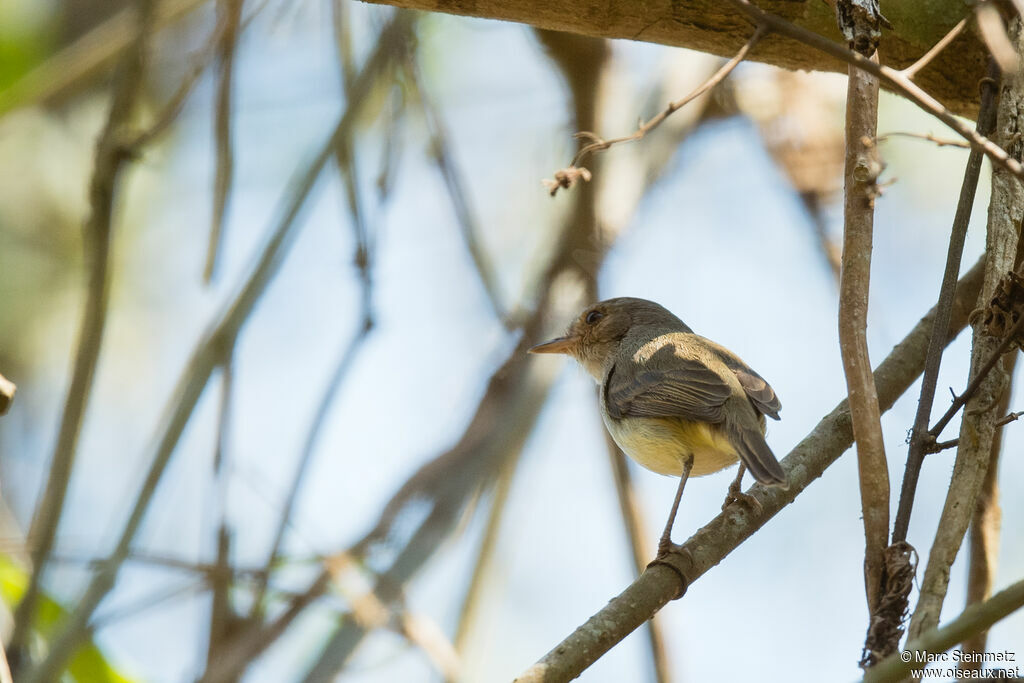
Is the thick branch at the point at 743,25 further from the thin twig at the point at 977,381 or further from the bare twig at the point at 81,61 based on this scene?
the bare twig at the point at 81,61

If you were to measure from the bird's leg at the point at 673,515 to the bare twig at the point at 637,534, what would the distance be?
29 centimetres

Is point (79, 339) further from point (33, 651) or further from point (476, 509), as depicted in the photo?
point (476, 509)

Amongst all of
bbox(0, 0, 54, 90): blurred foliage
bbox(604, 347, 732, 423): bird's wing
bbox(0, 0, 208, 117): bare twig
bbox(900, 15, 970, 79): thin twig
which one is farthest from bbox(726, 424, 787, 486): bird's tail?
bbox(0, 0, 54, 90): blurred foliage

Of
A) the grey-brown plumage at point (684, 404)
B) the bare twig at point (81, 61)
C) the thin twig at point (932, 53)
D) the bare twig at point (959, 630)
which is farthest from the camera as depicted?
the bare twig at point (81, 61)

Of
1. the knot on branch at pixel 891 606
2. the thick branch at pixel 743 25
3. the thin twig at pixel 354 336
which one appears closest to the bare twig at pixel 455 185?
the thin twig at pixel 354 336

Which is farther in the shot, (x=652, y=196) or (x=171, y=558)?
(x=652, y=196)

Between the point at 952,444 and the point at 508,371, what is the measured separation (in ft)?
6.90

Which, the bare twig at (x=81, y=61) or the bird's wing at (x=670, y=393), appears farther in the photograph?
the bare twig at (x=81, y=61)

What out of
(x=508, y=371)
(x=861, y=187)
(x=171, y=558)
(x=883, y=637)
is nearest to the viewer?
(x=883, y=637)

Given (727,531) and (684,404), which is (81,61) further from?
(727,531)

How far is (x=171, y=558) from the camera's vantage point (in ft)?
10.8

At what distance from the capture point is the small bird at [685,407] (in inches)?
148

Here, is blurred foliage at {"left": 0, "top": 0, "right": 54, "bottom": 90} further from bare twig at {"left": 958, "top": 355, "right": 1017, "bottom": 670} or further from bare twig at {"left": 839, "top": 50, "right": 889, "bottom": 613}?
bare twig at {"left": 958, "top": 355, "right": 1017, "bottom": 670}

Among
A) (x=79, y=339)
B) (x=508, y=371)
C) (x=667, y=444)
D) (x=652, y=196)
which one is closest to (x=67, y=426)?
(x=79, y=339)
